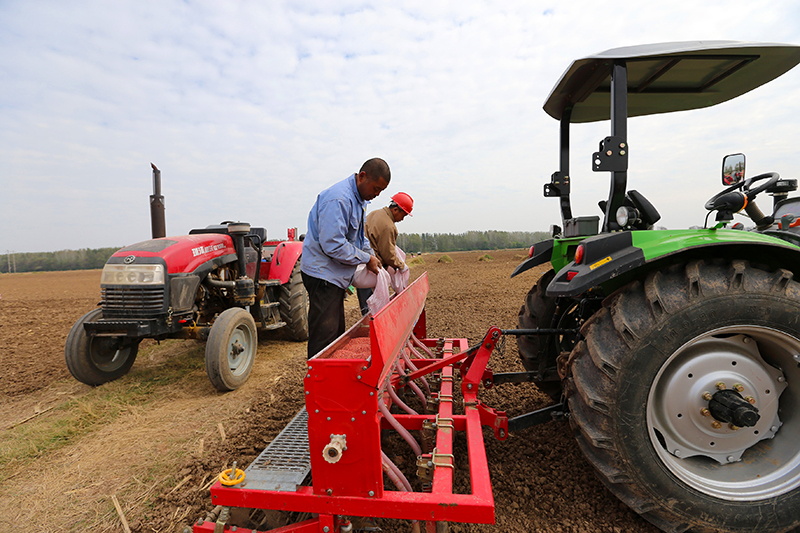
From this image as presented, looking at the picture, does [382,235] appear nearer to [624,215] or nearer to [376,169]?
[376,169]

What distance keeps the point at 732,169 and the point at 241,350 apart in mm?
4502

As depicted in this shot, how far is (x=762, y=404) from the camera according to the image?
1815 mm

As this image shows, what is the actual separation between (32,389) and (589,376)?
A: 209 inches

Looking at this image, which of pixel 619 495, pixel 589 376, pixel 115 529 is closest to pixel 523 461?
pixel 619 495

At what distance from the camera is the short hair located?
2.89m

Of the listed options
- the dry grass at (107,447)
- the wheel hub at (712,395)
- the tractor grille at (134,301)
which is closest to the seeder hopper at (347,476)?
the wheel hub at (712,395)

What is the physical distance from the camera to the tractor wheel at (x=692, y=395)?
5.39 feet

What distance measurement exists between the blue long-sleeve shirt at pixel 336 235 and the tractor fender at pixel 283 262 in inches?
99.0

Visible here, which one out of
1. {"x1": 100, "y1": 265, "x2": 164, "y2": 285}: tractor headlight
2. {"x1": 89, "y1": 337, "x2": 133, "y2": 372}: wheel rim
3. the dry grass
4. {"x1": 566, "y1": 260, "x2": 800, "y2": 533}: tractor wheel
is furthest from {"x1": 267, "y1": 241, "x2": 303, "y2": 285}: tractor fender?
{"x1": 566, "y1": 260, "x2": 800, "y2": 533}: tractor wheel

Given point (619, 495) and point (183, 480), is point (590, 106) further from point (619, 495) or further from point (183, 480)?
point (183, 480)

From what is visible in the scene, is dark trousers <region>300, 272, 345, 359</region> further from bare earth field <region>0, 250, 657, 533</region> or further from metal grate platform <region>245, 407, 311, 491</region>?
metal grate platform <region>245, 407, 311, 491</region>

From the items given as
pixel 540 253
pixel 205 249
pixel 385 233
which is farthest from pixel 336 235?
pixel 205 249

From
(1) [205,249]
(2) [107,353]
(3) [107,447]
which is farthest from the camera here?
(1) [205,249]

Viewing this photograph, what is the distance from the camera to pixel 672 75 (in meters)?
2.49
